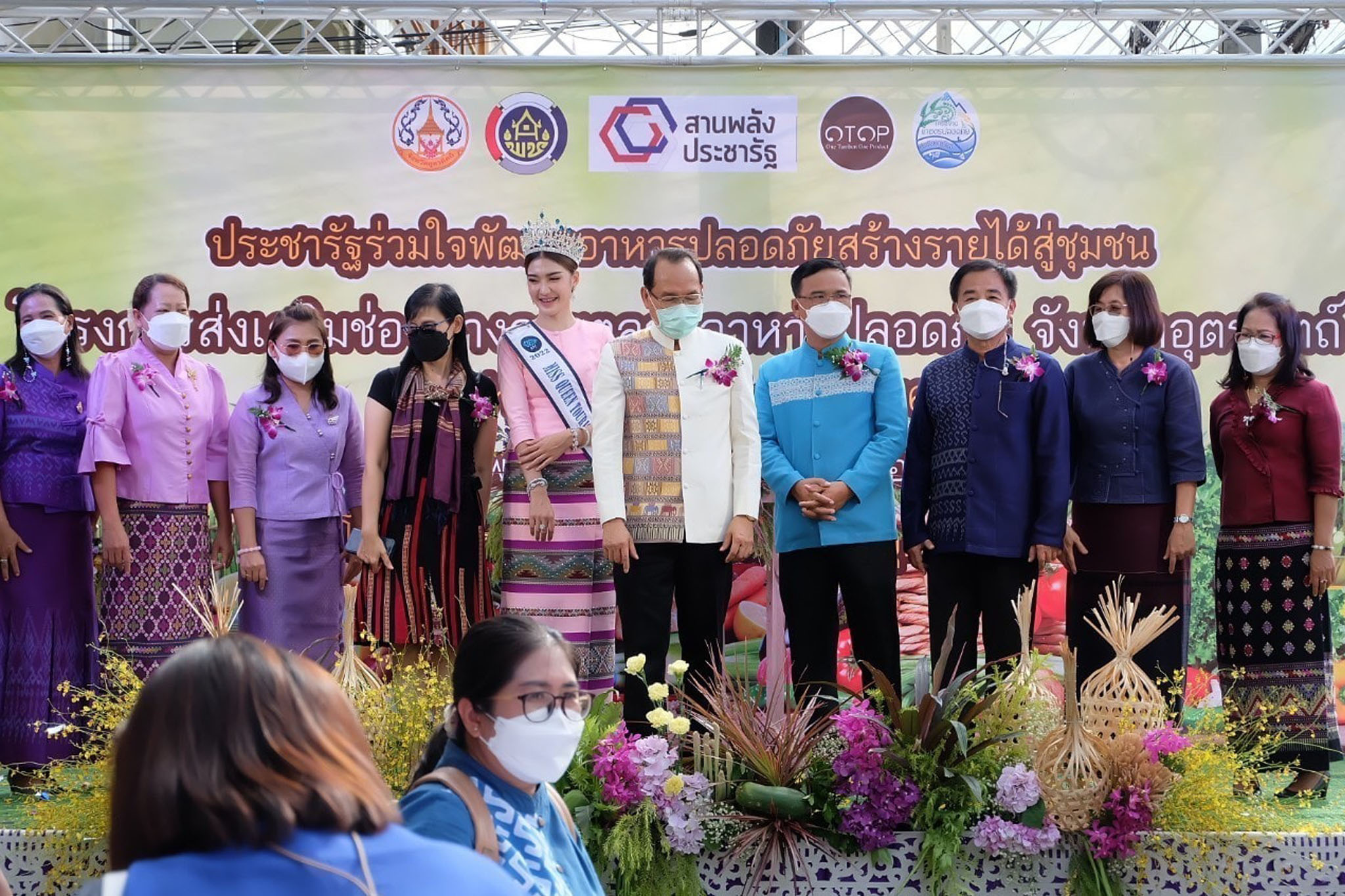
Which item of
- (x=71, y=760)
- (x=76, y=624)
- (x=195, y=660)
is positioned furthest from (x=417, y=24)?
(x=195, y=660)

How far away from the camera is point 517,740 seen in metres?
2.14

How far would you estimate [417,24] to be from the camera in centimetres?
568

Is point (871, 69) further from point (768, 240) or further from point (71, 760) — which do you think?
point (71, 760)

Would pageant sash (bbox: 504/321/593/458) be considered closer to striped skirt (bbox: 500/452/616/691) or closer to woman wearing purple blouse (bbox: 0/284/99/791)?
striped skirt (bbox: 500/452/616/691)

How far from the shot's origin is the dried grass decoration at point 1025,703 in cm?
329

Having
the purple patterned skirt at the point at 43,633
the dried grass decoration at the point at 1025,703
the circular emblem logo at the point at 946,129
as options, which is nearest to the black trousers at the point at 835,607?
the dried grass decoration at the point at 1025,703

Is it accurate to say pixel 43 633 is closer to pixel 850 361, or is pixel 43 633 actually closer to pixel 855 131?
pixel 850 361

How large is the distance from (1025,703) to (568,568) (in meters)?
1.59

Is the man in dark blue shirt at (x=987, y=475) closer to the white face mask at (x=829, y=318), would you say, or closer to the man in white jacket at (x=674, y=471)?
the white face mask at (x=829, y=318)

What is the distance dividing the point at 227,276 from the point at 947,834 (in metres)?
3.49

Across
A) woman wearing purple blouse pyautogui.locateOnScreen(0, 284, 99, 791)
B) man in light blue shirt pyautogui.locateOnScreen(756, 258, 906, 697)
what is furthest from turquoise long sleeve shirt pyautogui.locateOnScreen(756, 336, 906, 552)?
woman wearing purple blouse pyautogui.locateOnScreen(0, 284, 99, 791)

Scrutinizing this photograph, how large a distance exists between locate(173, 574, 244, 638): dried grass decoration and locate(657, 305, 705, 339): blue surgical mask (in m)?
1.48

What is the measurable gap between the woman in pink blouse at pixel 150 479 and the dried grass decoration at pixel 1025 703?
2.62 metres

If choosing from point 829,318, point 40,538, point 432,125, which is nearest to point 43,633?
point 40,538
